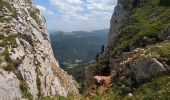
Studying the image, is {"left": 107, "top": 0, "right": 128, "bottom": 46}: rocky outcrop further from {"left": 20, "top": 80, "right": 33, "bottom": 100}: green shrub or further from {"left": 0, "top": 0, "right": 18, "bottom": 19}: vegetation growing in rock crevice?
{"left": 20, "top": 80, "right": 33, "bottom": 100}: green shrub

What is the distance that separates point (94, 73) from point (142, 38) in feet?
39.5

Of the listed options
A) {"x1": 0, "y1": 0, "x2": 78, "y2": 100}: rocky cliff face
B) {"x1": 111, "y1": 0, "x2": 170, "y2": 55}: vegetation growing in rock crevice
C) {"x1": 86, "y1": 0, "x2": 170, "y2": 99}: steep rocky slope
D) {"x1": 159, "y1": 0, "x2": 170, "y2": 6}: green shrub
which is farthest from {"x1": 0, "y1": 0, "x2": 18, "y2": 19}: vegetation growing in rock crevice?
{"x1": 159, "y1": 0, "x2": 170, "y2": 6}: green shrub

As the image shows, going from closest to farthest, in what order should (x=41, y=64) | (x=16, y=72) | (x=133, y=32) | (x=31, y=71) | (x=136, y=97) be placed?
(x=136, y=97) → (x=16, y=72) → (x=31, y=71) → (x=41, y=64) → (x=133, y=32)

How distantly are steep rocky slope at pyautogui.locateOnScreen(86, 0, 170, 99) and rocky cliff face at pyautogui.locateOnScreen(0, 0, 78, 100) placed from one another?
8625mm

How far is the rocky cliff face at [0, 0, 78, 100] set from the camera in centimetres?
5660

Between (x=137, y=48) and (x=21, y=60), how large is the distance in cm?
1995

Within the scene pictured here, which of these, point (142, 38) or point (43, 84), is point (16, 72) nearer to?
point (43, 84)

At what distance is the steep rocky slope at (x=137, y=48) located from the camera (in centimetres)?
3203

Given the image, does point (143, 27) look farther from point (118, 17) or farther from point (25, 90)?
point (25, 90)

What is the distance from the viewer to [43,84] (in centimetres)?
6669

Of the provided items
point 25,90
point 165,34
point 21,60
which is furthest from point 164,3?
point 25,90

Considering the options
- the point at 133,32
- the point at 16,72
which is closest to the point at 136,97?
the point at 16,72

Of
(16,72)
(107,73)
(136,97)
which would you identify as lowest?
(107,73)

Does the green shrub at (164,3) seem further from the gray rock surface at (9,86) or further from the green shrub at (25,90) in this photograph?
the gray rock surface at (9,86)
